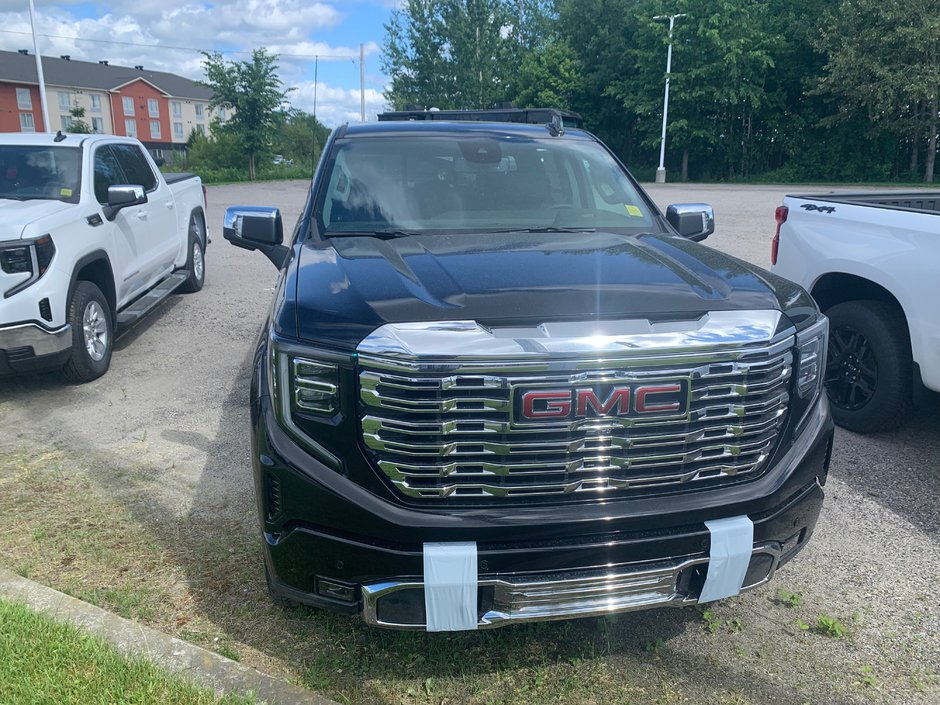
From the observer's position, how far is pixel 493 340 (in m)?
2.30

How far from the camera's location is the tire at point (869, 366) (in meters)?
4.59

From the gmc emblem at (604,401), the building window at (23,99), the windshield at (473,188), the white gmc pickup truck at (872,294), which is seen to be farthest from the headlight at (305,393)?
the building window at (23,99)

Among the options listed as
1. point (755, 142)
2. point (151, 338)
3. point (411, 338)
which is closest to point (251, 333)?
point (151, 338)

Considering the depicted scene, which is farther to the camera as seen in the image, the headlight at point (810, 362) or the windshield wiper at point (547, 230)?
the windshield wiper at point (547, 230)

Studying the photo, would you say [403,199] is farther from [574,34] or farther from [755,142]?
[574,34]

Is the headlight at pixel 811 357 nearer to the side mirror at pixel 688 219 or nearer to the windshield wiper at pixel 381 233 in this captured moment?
the side mirror at pixel 688 219

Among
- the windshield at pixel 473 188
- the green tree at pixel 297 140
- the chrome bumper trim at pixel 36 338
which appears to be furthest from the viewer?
the green tree at pixel 297 140

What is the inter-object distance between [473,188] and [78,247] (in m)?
3.37

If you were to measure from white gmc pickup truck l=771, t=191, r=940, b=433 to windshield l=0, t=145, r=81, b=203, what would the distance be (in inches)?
212

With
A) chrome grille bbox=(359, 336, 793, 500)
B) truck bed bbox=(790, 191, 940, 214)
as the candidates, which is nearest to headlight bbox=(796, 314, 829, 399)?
chrome grille bbox=(359, 336, 793, 500)

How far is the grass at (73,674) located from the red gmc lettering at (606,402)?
1362 millimetres

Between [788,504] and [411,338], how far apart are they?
1.37 meters

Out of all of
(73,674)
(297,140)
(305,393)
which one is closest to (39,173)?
(73,674)

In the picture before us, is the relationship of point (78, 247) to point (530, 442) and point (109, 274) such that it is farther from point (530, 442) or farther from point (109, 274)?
point (530, 442)
